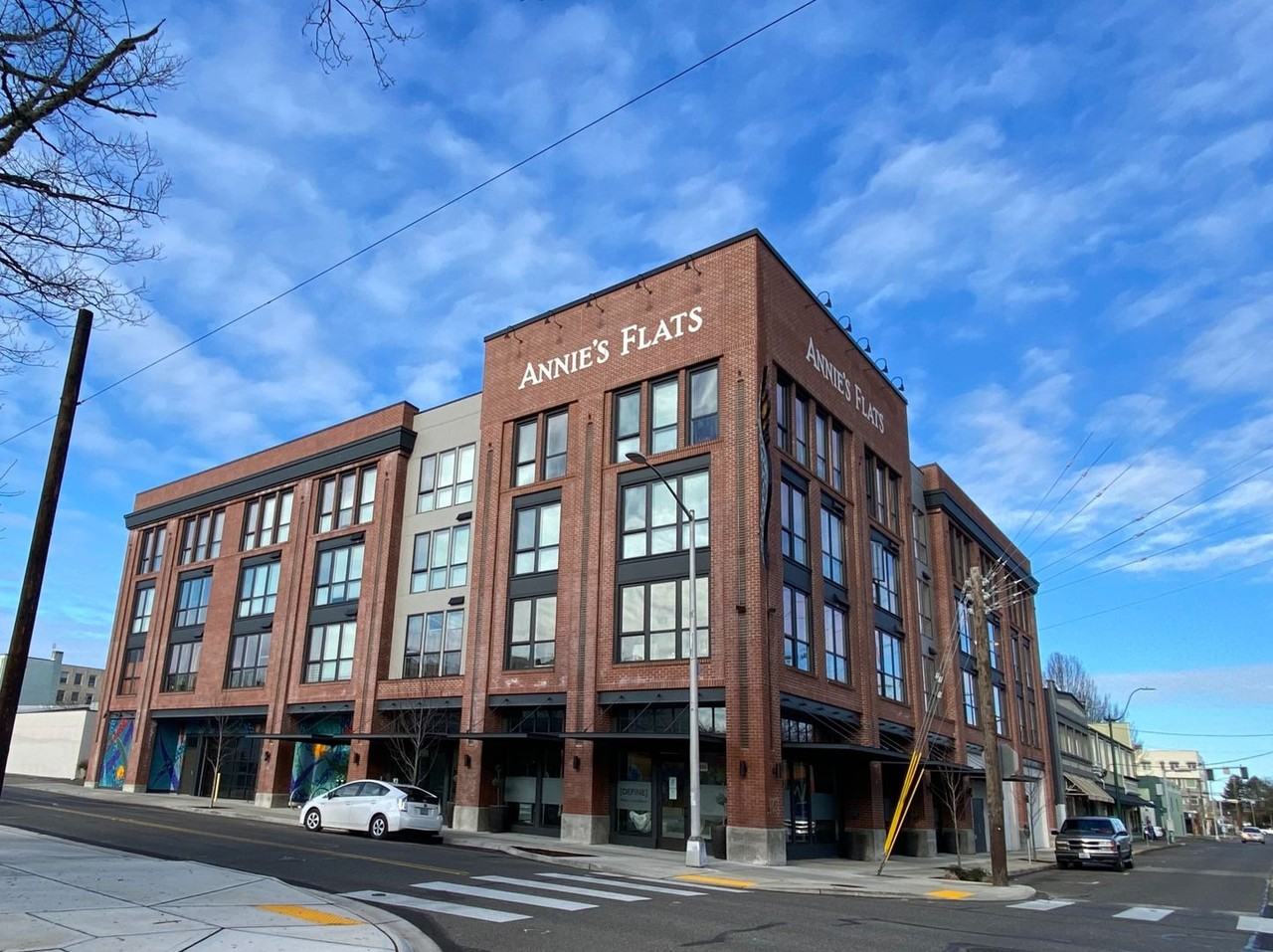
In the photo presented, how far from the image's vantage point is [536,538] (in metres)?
29.9

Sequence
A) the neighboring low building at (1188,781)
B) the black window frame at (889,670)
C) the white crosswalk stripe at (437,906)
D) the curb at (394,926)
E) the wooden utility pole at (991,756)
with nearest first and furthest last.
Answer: the curb at (394,926), the white crosswalk stripe at (437,906), the wooden utility pole at (991,756), the black window frame at (889,670), the neighboring low building at (1188,781)

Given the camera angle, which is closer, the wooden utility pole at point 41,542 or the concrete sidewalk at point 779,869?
the wooden utility pole at point 41,542

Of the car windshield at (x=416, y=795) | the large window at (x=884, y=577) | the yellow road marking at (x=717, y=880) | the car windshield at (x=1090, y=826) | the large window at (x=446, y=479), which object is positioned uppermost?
the large window at (x=446, y=479)

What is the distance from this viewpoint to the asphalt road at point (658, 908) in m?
10.3

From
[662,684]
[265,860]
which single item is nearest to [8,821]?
[265,860]

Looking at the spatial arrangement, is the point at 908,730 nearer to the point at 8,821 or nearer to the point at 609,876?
the point at 609,876

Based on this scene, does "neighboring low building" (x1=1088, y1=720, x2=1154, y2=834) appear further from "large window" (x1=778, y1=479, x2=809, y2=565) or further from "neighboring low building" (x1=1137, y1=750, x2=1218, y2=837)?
"large window" (x1=778, y1=479, x2=809, y2=565)

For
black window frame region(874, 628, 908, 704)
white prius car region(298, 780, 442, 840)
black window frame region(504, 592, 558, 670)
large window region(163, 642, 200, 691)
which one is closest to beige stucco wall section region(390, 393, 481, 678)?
black window frame region(504, 592, 558, 670)

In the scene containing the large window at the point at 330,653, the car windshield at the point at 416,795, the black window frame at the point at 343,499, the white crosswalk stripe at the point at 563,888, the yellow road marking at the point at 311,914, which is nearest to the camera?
the yellow road marking at the point at 311,914

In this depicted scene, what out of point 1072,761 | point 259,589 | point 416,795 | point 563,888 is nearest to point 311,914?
point 563,888

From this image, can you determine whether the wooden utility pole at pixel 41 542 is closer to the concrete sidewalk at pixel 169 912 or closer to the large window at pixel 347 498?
the concrete sidewalk at pixel 169 912

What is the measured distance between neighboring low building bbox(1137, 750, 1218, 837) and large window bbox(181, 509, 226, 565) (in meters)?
126

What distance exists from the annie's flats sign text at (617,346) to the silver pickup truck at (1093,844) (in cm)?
2066

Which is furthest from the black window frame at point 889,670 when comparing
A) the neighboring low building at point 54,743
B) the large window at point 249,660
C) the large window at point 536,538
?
the neighboring low building at point 54,743
